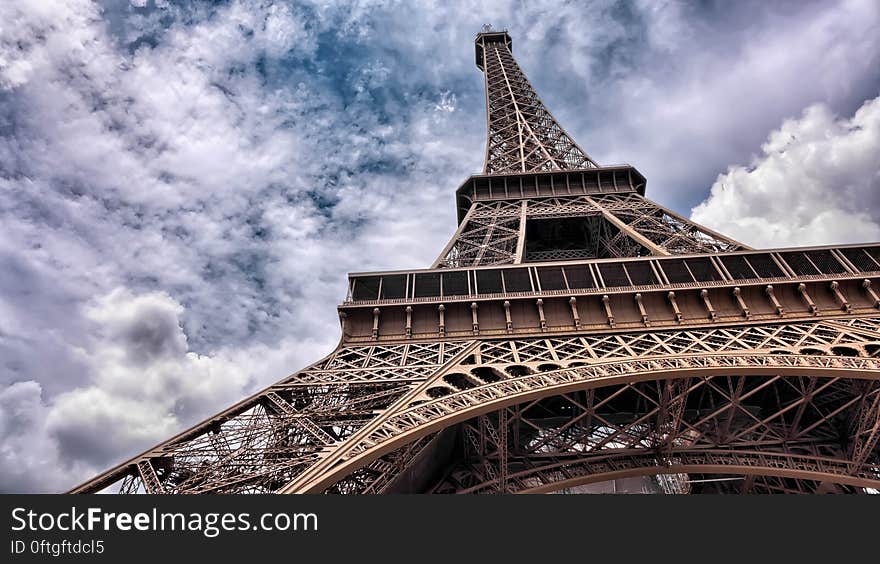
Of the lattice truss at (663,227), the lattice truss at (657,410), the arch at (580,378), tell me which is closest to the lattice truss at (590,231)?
the lattice truss at (663,227)

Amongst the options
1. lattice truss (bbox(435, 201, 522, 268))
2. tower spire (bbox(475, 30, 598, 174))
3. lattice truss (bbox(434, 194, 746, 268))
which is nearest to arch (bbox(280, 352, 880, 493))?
lattice truss (bbox(434, 194, 746, 268))

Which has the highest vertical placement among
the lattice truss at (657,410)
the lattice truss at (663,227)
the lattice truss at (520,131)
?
the lattice truss at (520,131)

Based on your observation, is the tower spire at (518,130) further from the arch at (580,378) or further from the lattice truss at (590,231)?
the arch at (580,378)

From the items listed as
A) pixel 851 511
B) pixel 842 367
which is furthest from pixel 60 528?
pixel 842 367

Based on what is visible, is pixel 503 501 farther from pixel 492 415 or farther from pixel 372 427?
pixel 492 415

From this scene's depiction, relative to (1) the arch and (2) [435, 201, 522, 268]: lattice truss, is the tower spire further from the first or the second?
(1) the arch

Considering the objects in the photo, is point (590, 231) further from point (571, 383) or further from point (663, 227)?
point (571, 383)
